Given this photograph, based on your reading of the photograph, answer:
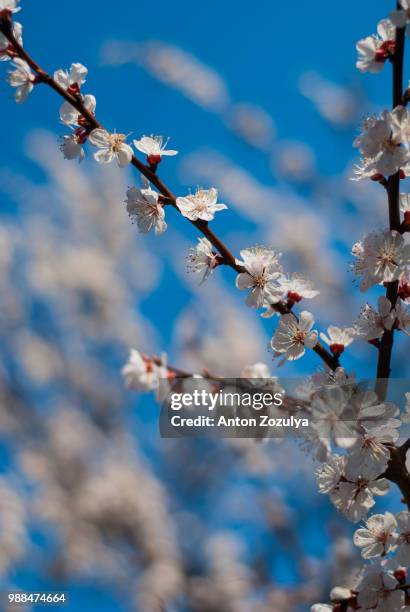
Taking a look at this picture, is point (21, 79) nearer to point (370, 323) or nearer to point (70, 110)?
point (70, 110)

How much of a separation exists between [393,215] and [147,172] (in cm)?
68

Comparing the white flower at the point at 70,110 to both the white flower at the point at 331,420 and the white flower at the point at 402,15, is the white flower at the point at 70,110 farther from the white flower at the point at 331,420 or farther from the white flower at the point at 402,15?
the white flower at the point at 331,420

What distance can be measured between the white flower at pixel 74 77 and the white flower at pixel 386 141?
2.67 feet

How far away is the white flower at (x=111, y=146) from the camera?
1.76 m

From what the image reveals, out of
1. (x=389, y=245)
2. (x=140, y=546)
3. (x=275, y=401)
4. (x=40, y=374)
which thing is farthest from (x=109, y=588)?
(x=389, y=245)

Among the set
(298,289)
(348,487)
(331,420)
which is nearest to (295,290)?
(298,289)

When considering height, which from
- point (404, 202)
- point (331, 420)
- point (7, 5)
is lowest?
point (331, 420)

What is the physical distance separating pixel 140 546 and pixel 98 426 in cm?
129

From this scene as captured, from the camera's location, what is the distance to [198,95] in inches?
258

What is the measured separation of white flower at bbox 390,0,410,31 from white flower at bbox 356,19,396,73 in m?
0.13

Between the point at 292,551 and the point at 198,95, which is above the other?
the point at 198,95

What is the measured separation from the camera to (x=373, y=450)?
153 centimetres

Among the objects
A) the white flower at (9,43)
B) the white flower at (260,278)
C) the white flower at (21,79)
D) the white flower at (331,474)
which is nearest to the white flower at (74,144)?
the white flower at (21,79)

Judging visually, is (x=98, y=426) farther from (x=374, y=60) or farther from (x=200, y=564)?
(x=374, y=60)
